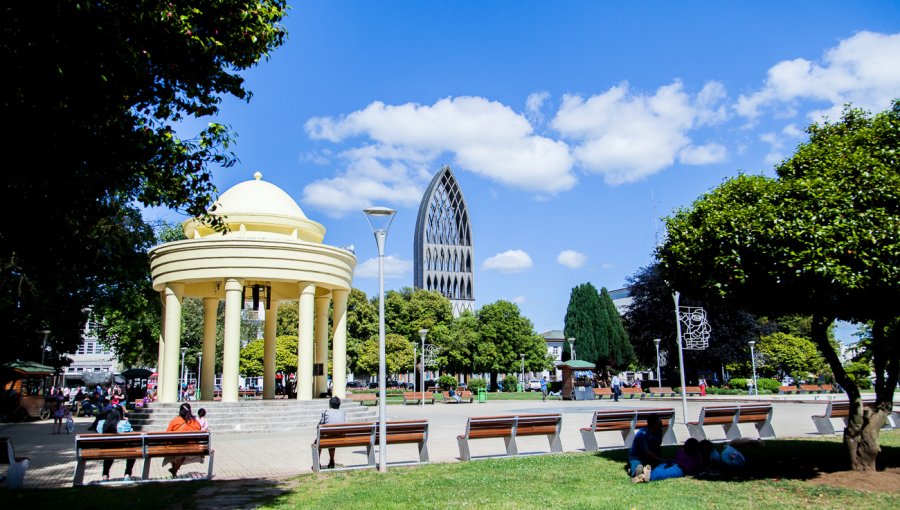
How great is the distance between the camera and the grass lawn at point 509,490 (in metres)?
7.61

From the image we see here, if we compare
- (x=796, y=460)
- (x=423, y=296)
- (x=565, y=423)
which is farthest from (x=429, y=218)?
(x=796, y=460)

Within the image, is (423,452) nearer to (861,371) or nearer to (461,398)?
(461,398)

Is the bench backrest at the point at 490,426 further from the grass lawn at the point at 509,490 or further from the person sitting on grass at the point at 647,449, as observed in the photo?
the person sitting on grass at the point at 647,449

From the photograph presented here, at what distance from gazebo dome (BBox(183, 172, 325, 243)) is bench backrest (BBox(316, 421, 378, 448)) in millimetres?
14280

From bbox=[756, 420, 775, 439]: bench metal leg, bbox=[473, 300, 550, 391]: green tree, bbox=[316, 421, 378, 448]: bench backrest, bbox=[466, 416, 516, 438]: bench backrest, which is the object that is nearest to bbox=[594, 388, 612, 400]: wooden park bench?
bbox=[473, 300, 550, 391]: green tree

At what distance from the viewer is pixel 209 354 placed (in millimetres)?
25719

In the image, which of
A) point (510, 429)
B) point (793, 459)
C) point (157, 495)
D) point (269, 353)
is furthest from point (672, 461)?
point (269, 353)

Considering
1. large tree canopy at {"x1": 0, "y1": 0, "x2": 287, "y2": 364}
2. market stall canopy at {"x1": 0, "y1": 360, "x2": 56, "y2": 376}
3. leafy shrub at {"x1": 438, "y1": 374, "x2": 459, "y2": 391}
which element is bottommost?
leafy shrub at {"x1": 438, "y1": 374, "x2": 459, "y2": 391}

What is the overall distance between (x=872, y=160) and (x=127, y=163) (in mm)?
9909

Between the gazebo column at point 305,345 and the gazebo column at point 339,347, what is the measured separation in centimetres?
116

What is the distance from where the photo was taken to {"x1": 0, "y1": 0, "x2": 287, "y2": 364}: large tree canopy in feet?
23.6

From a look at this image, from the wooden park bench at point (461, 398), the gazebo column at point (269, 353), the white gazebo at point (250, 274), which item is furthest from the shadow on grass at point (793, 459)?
the wooden park bench at point (461, 398)

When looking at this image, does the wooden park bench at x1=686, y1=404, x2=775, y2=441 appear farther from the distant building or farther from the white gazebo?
the distant building

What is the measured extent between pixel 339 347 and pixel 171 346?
610 centimetres
